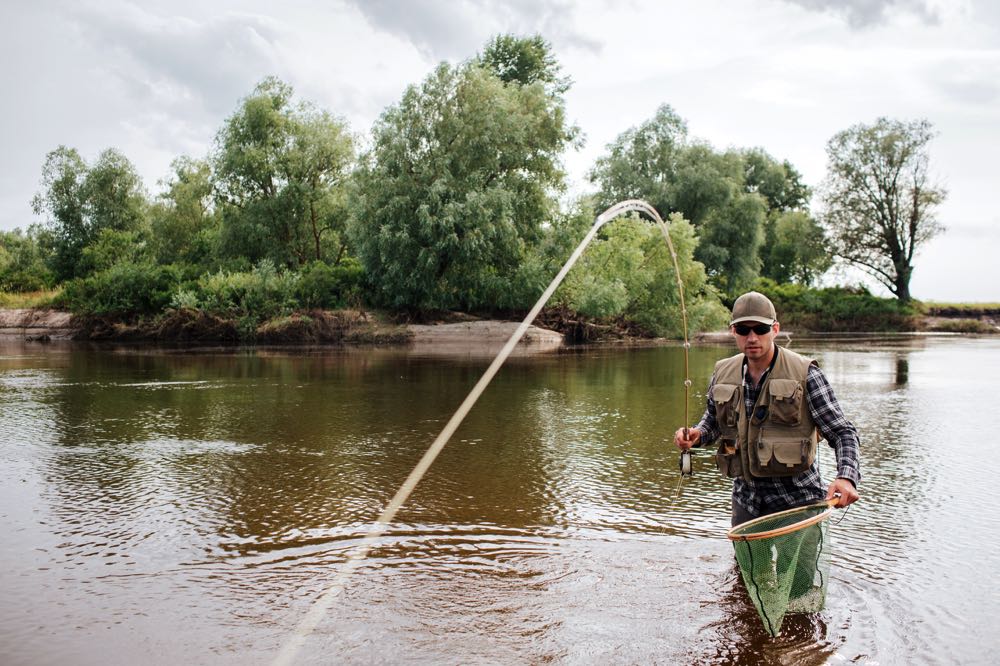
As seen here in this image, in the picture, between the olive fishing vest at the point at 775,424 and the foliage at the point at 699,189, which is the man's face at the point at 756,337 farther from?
the foliage at the point at 699,189

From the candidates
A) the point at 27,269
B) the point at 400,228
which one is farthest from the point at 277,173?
the point at 27,269

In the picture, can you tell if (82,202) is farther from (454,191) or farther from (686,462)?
(686,462)

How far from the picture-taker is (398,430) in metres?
11.8

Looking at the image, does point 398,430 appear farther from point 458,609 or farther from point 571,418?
point 458,609

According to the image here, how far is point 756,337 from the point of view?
4.72 m

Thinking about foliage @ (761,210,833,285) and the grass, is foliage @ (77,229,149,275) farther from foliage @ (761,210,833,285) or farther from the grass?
foliage @ (761,210,833,285)

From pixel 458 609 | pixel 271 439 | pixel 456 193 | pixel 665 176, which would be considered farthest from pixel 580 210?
pixel 458 609

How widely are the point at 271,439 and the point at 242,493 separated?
3.14m

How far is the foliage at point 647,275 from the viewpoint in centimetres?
3950

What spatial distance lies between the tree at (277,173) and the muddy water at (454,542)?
32.0 metres

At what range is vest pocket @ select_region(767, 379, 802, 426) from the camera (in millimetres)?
4625

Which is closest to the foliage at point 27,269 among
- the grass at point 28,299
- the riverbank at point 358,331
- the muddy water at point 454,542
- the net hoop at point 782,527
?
the grass at point 28,299

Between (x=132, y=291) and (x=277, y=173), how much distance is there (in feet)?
33.0

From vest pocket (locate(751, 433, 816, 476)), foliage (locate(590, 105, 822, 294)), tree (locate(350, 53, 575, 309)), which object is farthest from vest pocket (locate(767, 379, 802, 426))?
foliage (locate(590, 105, 822, 294))
